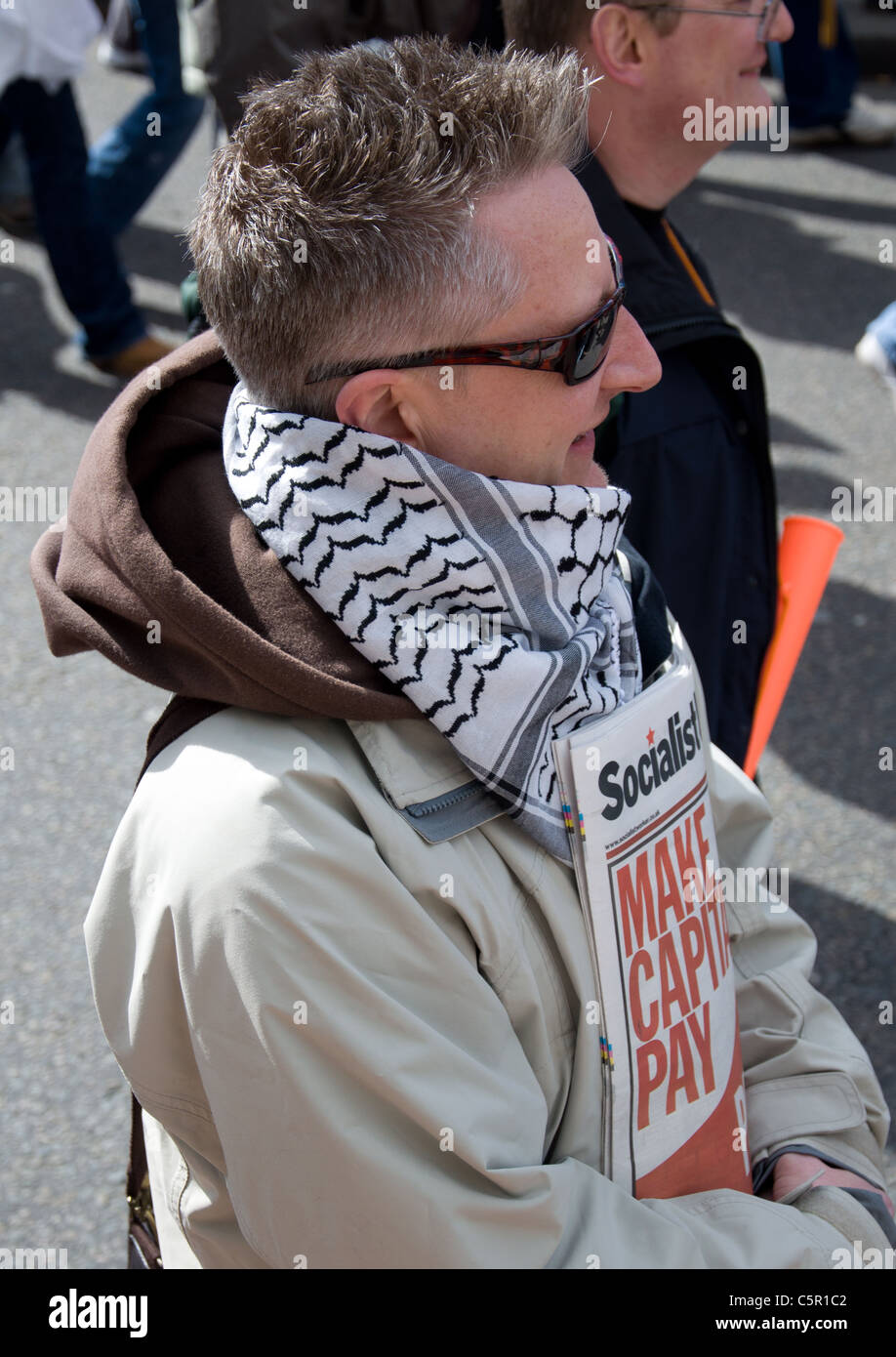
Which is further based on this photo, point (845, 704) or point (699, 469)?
point (845, 704)

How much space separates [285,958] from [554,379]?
25.3 inches

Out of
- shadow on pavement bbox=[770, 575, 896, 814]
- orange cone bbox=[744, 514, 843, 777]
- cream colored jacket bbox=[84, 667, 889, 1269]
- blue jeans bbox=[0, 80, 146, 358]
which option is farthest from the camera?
blue jeans bbox=[0, 80, 146, 358]

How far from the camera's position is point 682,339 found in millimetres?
2043

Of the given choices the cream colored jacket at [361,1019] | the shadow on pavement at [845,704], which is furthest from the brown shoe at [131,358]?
the cream colored jacket at [361,1019]

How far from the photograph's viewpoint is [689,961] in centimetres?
153

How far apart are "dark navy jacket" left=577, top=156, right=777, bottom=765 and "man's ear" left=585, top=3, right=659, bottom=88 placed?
0.19 meters

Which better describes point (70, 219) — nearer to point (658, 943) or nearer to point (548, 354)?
point (548, 354)

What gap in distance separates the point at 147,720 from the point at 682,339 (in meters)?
2.03

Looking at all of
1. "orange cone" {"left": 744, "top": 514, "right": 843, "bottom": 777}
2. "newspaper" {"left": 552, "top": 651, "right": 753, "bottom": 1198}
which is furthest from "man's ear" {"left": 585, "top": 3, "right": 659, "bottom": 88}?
"newspaper" {"left": 552, "top": 651, "right": 753, "bottom": 1198}

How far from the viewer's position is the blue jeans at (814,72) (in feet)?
23.5

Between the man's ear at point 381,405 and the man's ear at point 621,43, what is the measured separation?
111cm

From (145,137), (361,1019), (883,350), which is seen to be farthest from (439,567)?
(145,137)

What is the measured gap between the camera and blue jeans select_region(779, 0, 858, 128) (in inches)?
282

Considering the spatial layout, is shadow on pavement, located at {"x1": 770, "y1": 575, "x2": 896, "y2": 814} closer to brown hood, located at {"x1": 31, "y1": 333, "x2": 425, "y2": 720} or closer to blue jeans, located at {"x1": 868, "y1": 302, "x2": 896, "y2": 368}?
A: blue jeans, located at {"x1": 868, "y1": 302, "x2": 896, "y2": 368}
